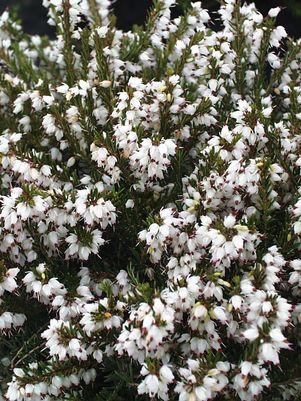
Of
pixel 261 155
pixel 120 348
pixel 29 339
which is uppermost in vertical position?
pixel 261 155

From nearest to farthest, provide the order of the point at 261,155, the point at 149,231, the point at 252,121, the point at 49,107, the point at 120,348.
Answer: the point at 120,348
the point at 149,231
the point at 252,121
the point at 261,155
the point at 49,107

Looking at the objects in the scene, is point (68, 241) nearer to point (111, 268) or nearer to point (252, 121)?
point (111, 268)

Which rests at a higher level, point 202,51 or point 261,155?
point 202,51

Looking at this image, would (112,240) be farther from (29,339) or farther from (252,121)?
(252,121)

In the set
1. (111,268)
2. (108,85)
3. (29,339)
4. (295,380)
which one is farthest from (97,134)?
(295,380)

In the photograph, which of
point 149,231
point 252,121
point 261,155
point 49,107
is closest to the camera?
point 149,231

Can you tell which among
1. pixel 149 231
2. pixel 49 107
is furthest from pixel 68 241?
pixel 49 107

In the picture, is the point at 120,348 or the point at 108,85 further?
the point at 108,85
